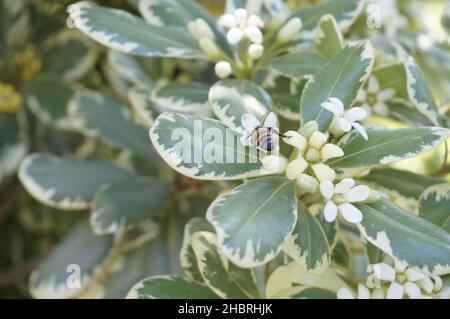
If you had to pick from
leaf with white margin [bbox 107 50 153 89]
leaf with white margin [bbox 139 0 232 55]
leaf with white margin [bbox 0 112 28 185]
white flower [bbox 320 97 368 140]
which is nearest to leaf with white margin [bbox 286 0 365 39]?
leaf with white margin [bbox 139 0 232 55]

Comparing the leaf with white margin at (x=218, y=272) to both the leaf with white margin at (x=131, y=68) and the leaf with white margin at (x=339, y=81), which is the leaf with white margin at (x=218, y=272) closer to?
the leaf with white margin at (x=339, y=81)

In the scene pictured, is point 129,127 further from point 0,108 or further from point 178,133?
point 178,133

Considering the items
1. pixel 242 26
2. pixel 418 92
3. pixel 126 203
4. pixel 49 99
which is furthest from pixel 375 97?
pixel 49 99

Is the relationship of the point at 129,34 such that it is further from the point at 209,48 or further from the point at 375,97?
the point at 375,97

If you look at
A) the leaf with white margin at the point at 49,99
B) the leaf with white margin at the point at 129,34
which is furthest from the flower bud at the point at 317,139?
the leaf with white margin at the point at 49,99

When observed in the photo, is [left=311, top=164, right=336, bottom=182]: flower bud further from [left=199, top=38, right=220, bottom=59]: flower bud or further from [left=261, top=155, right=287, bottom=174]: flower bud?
[left=199, top=38, right=220, bottom=59]: flower bud
